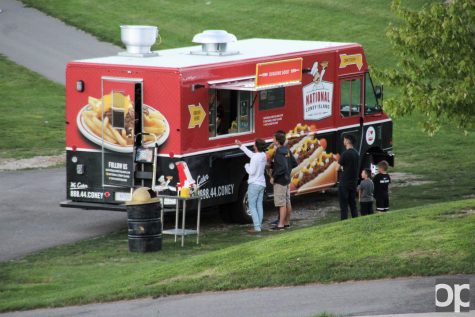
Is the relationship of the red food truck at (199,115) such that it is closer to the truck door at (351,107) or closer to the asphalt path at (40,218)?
the truck door at (351,107)

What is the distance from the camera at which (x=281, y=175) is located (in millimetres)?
19000

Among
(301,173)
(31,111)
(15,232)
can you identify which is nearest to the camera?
(15,232)

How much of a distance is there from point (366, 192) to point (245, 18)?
25.4 meters

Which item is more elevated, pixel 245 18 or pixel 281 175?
pixel 281 175

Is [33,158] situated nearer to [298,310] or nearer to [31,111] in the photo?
[31,111]

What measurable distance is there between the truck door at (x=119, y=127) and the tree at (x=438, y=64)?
14.5 feet

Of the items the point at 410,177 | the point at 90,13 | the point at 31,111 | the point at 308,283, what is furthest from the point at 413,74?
the point at 90,13

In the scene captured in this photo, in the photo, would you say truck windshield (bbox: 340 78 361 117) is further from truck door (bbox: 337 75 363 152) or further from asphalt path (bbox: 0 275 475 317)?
asphalt path (bbox: 0 275 475 317)

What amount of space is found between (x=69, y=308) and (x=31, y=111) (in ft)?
63.9

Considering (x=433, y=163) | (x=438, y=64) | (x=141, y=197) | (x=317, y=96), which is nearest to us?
(x=438, y=64)

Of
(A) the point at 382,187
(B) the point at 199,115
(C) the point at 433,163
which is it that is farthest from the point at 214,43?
(C) the point at 433,163

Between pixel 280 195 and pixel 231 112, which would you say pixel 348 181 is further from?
pixel 231 112

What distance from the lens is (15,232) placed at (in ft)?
63.1

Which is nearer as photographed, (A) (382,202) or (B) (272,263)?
(B) (272,263)
